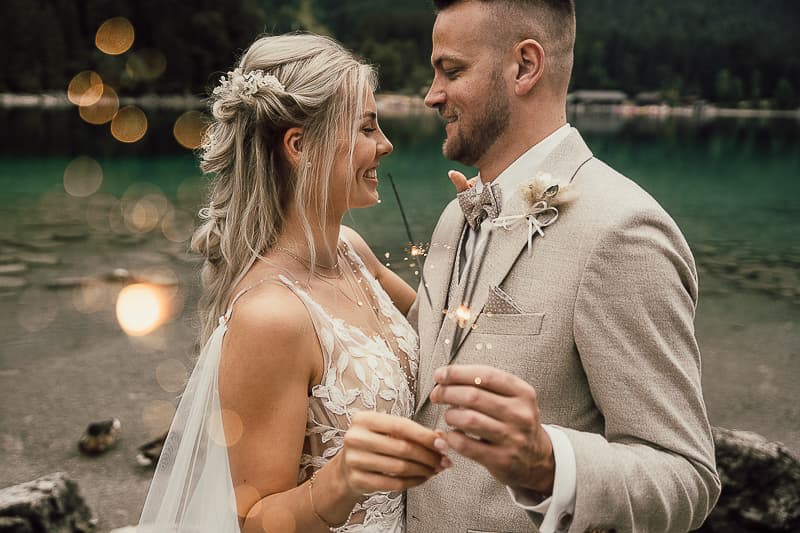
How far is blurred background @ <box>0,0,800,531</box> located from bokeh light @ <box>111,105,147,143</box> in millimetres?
623

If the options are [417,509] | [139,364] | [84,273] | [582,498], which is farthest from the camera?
[84,273]

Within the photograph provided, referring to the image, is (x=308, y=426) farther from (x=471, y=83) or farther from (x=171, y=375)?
(x=171, y=375)

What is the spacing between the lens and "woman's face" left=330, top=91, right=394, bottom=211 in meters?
3.28

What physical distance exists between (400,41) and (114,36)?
38.0 meters

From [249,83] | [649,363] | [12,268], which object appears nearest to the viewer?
[649,363]

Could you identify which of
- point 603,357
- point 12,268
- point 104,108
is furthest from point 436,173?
point 104,108

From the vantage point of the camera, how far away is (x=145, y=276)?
18.3m

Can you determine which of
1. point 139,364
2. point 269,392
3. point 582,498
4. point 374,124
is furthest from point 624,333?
point 139,364

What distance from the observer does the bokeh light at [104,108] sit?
273 ft

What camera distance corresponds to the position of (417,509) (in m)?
2.82

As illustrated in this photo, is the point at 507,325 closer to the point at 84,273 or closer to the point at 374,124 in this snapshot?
the point at 374,124

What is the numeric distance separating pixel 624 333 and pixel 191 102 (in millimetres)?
96543

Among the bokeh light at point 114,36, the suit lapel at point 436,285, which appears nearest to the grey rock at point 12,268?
the suit lapel at point 436,285

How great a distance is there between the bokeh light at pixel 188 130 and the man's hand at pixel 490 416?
1831 inches
